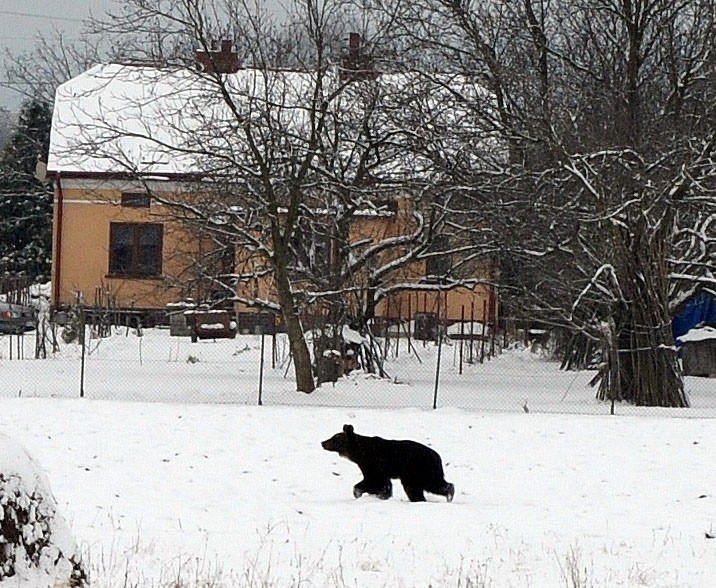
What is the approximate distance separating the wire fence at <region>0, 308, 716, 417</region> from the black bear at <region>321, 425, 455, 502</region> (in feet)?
23.3

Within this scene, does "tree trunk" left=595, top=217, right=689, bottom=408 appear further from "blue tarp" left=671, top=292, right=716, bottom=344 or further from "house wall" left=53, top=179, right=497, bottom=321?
"house wall" left=53, top=179, right=497, bottom=321

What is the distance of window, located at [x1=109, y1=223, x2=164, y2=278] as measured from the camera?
125 ft

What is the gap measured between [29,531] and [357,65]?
16316 mm

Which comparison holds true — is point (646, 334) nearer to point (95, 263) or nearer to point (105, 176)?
point (105, 176)

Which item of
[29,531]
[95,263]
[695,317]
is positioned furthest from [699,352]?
[29,531]

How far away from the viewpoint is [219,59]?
2086cm

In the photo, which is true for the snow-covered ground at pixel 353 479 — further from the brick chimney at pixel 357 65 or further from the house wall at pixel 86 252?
the house wall at pixel 86 252

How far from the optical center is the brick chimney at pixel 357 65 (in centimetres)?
2083

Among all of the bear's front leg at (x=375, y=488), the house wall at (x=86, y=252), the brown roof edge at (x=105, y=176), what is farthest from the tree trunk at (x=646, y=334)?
the house wall at (x=86, y=252)

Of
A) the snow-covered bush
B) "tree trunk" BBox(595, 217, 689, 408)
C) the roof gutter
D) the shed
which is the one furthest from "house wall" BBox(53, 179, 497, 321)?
the snow-covered bush

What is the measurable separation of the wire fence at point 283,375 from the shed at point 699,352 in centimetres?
67

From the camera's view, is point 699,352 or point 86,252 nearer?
point 699,352

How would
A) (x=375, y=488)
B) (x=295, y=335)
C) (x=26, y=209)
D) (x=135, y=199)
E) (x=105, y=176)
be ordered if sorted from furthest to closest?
1. (x=26, y=209)
2. (x=135, y=199)
3. (x=105, y=176)
4. (x=295, y=335)
5. (x=375, y=488)

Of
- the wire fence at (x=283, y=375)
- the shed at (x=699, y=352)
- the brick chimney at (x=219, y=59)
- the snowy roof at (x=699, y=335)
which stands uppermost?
the brick chimney at (x=219, y=59)
